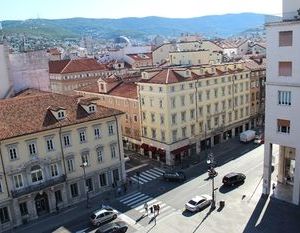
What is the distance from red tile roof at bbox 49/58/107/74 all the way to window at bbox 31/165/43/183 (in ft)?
191

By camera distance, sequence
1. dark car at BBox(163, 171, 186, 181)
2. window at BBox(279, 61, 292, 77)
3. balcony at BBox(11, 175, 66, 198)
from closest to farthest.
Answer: window at BBox(279, 61, 292, 77), balcony at BBox(11, 175, 66, 198), dark car at BBox(163, 171, 186, 181)

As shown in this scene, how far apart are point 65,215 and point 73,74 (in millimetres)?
61720

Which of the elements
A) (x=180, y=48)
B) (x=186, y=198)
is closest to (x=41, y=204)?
(x=186, y=198)

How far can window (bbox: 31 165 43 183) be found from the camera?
4720 centimetres

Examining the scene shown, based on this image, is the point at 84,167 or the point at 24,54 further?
the point at 24,54

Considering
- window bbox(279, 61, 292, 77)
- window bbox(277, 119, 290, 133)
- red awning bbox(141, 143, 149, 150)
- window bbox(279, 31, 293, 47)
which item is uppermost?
Result: window bbox(279, 31, 293, 47)

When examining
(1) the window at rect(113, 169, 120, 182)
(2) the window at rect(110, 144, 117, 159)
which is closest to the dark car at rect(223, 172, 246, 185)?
(1) the window at rect(113, 169, 120, 182)

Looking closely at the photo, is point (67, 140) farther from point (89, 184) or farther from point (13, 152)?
point (89, 184)

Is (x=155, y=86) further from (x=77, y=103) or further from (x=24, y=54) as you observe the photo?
(x=24, y=54)

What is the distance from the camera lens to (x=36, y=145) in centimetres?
4681

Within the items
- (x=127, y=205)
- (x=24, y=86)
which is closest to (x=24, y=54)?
(x=24, y=86)

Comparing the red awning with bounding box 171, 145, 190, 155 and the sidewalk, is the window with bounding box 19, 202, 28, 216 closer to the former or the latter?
the sidewalk

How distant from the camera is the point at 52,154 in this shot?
4841 cm

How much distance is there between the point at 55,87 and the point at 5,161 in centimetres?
6409
